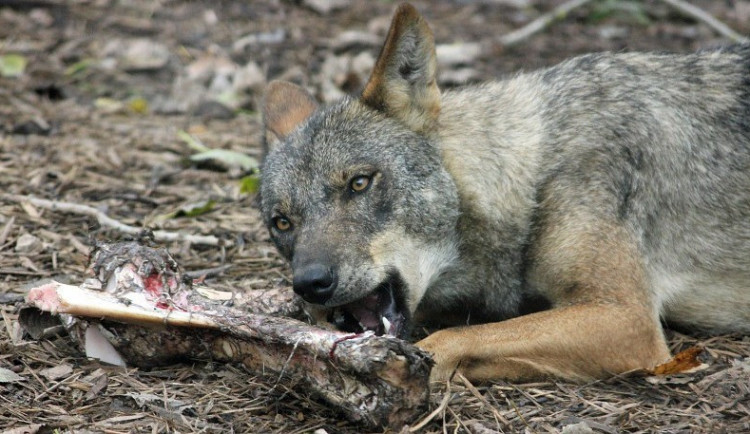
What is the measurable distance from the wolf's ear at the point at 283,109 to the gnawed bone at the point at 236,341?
1529 millimetres

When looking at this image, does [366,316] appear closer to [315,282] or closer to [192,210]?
[315,282]

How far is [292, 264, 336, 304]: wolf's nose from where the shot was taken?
4223 mm

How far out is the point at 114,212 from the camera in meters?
6.58

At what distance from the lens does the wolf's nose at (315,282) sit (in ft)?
13.9

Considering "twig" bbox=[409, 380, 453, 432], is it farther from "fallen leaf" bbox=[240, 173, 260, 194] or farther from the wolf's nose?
"fallen leaf" bbox=[240, 173, 260, 194]

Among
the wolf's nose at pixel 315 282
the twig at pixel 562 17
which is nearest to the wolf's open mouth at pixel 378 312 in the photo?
the wolf's nose at pixel 315 282

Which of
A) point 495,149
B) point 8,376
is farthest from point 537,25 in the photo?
point 8,376

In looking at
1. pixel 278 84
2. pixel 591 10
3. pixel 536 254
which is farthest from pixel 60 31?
pixel 536 254

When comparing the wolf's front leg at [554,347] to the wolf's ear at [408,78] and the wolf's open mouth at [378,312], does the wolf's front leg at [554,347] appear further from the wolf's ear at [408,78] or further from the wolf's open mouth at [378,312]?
the wolf's ear at [408,78]

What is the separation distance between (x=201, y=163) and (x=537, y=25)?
5.55m

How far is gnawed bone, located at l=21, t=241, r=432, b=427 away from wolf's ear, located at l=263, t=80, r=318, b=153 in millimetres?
1529

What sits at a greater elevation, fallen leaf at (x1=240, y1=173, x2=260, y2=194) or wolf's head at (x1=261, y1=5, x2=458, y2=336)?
wolf's head at (x1=261, y1=5, x2=458, y2=336)

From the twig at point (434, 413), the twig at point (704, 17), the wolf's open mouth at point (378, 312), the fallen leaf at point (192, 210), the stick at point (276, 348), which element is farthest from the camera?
the twig at point (704, 17)

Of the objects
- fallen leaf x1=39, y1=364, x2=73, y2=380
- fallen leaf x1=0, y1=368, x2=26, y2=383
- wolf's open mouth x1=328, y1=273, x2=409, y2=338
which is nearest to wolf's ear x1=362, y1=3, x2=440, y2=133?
wolf's open mouth x1=328, y1=273, x2=409, y2=338
